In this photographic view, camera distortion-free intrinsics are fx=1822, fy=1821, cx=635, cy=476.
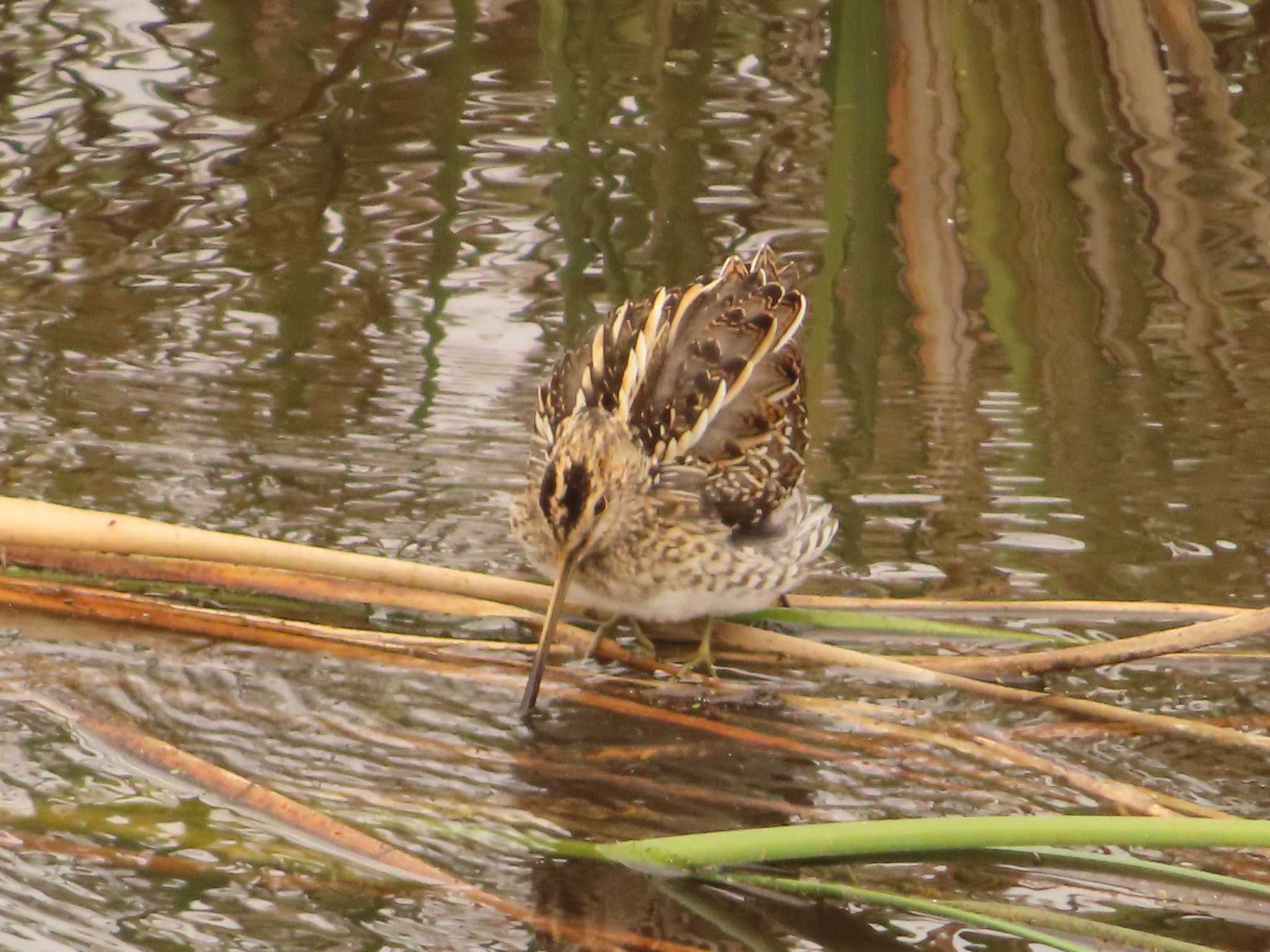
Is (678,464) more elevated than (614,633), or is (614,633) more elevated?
(678,464)

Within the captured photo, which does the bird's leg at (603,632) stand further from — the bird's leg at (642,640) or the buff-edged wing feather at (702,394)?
the buff-edged wing feather at (702,394)

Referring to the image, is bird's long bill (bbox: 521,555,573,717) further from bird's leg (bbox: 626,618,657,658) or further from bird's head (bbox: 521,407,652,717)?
bird's leg (bbox: 626,618,657,658)

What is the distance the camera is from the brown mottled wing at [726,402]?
419 cm

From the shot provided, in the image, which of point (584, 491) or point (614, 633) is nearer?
point (584, 491)

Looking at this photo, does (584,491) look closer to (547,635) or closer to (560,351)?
(547,635)

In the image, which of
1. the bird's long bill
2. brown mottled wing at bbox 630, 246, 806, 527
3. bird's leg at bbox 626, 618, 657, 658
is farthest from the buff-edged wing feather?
the bird's long bill

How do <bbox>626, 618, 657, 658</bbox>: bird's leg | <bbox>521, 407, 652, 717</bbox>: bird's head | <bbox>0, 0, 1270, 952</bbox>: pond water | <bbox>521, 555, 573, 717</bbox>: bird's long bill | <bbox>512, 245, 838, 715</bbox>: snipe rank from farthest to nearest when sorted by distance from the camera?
<bbox>626, 618, 657, 658</bbox>: bird's leg, <bbox>512, 245, 838, 715</bbox>: snipe, <bbox>521, 407, 652, 717</bbox>: bird's head, <bbox>521, 555, 573, 717</bbox>: bird's long bill, <bbox>0, 0, 1270, 952</bbox>: pond water

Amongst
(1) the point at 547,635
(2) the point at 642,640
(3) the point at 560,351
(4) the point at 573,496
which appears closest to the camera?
(1) the point at 547,635

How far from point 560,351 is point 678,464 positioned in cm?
136

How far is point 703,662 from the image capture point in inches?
157

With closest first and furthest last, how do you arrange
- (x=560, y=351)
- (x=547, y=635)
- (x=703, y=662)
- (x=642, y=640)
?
1. (x=547, y=635)
2. (x=703, y=662)
3. (x=642, y=640)
4. (x=560, y=351)

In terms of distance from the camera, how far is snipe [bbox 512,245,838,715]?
12.9 ft

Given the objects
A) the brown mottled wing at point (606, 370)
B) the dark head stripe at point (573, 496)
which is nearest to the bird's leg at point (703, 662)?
the dark head stripe at point (573, 496)

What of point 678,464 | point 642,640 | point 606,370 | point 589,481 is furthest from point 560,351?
point 589,481
